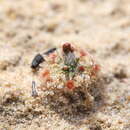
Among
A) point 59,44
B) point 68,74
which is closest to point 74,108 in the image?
point 68,74

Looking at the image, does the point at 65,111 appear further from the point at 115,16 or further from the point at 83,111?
the point at 115,16

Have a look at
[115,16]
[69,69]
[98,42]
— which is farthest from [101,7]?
[69,69]

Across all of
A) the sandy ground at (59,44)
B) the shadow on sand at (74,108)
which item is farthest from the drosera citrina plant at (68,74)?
the sandy ground at (59,44)

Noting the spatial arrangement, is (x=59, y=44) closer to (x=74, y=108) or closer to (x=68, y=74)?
(x=68, y=74)

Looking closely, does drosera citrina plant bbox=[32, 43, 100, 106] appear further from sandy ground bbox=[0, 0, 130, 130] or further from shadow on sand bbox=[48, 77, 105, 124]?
sandy ground bbox=[0, 0, 130, 130]

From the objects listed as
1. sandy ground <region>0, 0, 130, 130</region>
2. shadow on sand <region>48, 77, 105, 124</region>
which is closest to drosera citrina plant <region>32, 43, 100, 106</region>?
shadow on sand <region>48, 77, 105, 124</region>

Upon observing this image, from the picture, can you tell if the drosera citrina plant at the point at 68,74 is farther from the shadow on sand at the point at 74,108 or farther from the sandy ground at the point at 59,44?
the sandy ground at the point at 59,44

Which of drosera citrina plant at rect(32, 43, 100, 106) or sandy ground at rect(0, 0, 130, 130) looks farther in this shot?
drosera citrina plant at rect(32, 43, 100, 106)
